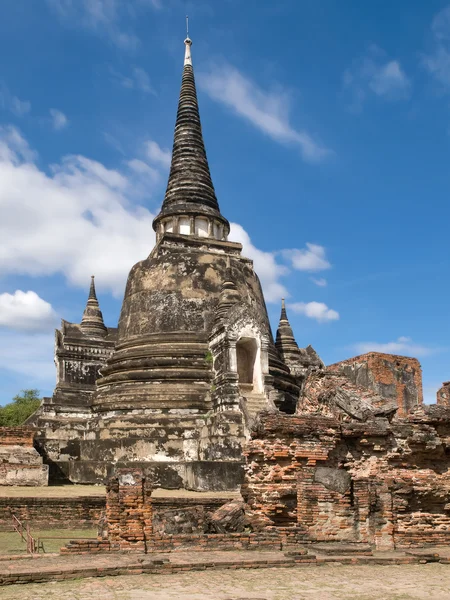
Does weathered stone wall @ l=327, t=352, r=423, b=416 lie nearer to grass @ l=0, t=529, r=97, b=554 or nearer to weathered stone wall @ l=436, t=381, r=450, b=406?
weathered stone wall @ l=436, t=381, r=450, b=406

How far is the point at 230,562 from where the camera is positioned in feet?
26.4

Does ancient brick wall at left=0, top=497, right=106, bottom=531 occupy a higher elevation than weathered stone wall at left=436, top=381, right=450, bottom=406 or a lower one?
lower

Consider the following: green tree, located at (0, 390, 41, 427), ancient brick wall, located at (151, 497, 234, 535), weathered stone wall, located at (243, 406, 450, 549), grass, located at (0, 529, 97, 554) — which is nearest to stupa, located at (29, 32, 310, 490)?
grass, located at (0, 529, 97, 554)

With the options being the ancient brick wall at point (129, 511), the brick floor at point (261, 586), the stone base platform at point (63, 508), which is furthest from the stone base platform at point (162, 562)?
the stone base platform at point (63, 508)

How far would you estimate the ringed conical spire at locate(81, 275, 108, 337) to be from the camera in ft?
95.1

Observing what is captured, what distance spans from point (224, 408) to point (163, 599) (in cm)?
1357

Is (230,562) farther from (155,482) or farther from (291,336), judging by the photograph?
(291,336)

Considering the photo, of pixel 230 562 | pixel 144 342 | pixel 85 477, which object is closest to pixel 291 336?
pixel 144 342

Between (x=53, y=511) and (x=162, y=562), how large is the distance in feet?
21.2

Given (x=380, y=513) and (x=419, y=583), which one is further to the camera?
(x=380, y=513)

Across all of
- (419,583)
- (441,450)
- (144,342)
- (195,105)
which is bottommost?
(419,583)

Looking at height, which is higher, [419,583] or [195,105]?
[195,105]

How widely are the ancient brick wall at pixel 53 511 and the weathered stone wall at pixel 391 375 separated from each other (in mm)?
14996

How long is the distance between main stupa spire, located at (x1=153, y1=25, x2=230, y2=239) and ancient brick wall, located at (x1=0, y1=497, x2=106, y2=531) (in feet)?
48.8
